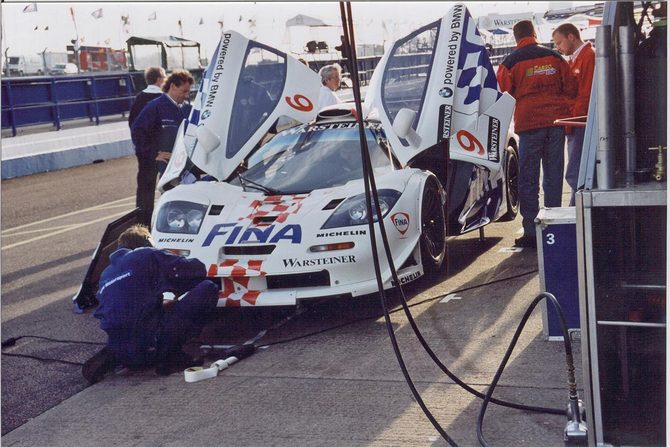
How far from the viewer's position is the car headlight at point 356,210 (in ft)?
19.2

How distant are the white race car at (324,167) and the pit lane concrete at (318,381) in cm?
36

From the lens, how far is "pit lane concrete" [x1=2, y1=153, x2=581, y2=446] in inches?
167

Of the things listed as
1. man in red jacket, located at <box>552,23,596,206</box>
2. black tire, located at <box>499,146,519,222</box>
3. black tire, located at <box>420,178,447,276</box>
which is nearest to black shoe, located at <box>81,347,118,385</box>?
black tire, located at <box>420,178,447,276</box>

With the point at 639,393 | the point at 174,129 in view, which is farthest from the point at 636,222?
the point at 174,129

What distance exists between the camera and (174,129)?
27.7 ft

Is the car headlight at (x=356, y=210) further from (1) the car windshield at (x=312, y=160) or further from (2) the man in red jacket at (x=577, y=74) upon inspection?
(2) the man in red jacket at (x=577, y=74)

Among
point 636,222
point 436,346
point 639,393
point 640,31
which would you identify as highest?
point 640,31

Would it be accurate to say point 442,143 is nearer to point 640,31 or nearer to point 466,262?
point 466,262

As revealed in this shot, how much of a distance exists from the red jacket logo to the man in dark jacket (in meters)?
4.10

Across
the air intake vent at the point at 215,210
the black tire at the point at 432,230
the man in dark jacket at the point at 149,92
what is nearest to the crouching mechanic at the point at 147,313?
the air intake vent at the point at 215,210

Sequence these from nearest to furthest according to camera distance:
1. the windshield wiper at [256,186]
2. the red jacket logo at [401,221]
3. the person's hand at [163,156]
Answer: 1. the red jacket logo at [401,221]
2. the windshield wiper at [256,186]
3. the person's hand at [163,156]

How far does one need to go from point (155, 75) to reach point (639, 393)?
24.0 feet

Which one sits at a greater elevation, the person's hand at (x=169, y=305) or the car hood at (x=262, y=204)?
the car hood at (x=262, y=204)

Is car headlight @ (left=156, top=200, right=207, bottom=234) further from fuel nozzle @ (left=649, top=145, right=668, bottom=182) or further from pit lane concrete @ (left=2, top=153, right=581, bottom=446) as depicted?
fuel nozzle @ (left=649, top=145, right=668, bottom=182)
